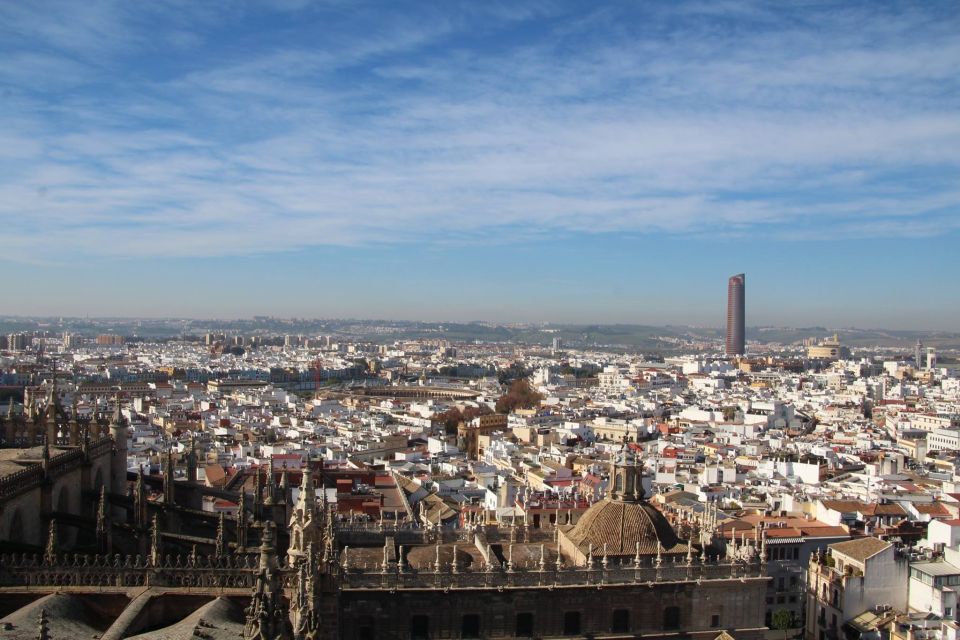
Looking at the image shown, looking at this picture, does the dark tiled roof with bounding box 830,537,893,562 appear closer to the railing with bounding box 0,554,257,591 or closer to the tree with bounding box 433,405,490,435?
A: the railing with bounding box 0,554,257,591

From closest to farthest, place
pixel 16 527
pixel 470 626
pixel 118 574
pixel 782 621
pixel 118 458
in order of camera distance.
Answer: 1. pixel 118 574
2. pixel 16 527
3. pixel 470 626
4. pixel 118 458
5. pixel 782 621

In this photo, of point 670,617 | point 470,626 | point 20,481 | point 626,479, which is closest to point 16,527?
point 20,481

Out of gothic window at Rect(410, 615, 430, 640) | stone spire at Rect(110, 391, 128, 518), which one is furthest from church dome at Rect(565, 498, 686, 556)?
stone spire at Rect(110, 391, 128, 518)

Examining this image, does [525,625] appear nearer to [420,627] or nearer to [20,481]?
[420,627]

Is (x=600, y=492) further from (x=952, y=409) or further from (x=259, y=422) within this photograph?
(x=952, y=409)

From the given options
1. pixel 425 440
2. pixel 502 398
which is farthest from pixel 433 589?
pixel 502 398
